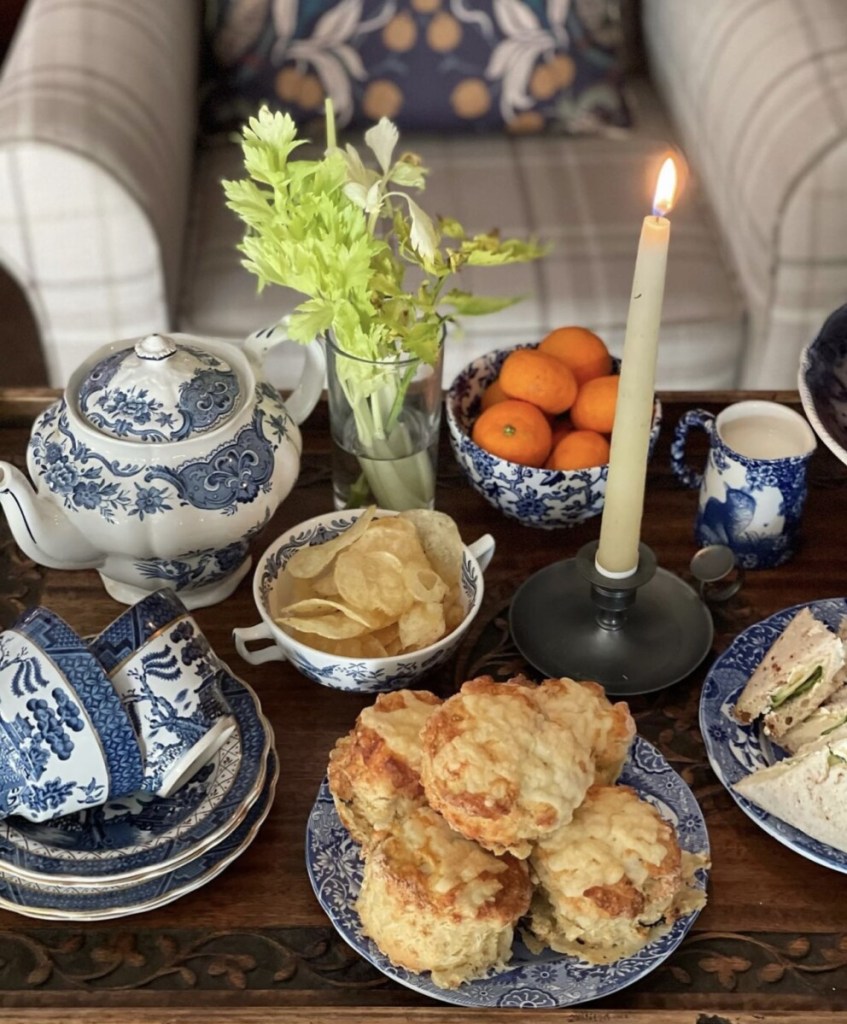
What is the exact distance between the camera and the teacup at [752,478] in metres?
1.01

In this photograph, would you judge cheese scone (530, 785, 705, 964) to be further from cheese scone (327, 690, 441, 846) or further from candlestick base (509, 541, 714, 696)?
candlestick base (509, 541, 714, 696)

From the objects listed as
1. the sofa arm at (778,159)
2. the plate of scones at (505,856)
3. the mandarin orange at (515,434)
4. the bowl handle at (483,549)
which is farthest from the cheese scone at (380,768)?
the sofa arm at (778,159)

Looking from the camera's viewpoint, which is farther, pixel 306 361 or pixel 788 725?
pixel 306 361

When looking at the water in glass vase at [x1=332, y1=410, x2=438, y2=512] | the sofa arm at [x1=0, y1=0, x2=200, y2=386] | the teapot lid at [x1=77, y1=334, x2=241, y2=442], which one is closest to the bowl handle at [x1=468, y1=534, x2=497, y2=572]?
the water in glass vase at [x1=332, y1=410, x2=438, y2=512]

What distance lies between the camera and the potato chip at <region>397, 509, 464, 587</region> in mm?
952

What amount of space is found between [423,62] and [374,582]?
1146 millimetres

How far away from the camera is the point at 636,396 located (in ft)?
2.72

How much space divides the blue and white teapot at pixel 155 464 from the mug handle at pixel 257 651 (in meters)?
0.07

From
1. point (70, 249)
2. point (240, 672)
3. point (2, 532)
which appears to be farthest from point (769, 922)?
point (70, 249)

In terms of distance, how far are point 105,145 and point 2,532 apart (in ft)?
2.00

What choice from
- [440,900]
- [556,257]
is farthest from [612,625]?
[556,257]

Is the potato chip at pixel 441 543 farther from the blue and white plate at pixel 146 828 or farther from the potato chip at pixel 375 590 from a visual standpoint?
the blue and white plate at pixel 146 828

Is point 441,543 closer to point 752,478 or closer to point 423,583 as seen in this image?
point 423,583

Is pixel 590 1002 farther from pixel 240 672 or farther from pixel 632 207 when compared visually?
pixel 632 207
